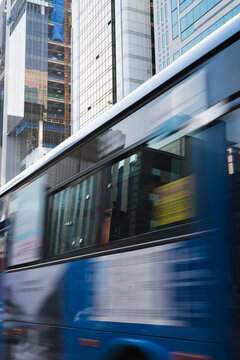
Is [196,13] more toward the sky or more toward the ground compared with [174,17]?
more toward the ground

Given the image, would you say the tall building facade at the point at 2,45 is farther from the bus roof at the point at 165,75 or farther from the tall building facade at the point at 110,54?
the bus roof at the point at 165,75

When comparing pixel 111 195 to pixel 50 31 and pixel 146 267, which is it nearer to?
pixel 146 267

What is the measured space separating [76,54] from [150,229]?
6055cm

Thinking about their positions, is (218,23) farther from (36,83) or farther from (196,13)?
(36,83)

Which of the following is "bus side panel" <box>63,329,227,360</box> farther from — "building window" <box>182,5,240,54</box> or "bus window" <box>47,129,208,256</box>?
"building window" <box>182,5,240,54</box>

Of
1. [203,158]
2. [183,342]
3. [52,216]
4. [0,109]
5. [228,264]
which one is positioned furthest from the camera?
[0,109]

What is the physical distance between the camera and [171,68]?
10.5 feet

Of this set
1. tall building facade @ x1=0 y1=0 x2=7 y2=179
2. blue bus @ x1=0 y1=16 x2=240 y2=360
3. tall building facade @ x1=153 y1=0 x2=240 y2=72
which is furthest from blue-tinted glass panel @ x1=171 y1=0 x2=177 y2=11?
tall building facade @ x1=0 y1=0 x2=7 y2=179

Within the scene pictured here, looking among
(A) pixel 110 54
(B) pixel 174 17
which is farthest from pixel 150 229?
(A) pixel 110 54

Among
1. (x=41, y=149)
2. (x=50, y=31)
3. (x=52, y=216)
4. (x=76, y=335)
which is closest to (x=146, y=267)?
(x=76, y=335)

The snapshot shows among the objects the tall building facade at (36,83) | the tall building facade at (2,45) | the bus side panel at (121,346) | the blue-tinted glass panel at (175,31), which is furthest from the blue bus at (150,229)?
the tall building facade at (2,45)

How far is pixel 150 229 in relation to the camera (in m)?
3.08

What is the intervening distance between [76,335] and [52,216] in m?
1.19

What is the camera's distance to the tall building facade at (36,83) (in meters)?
76.9
